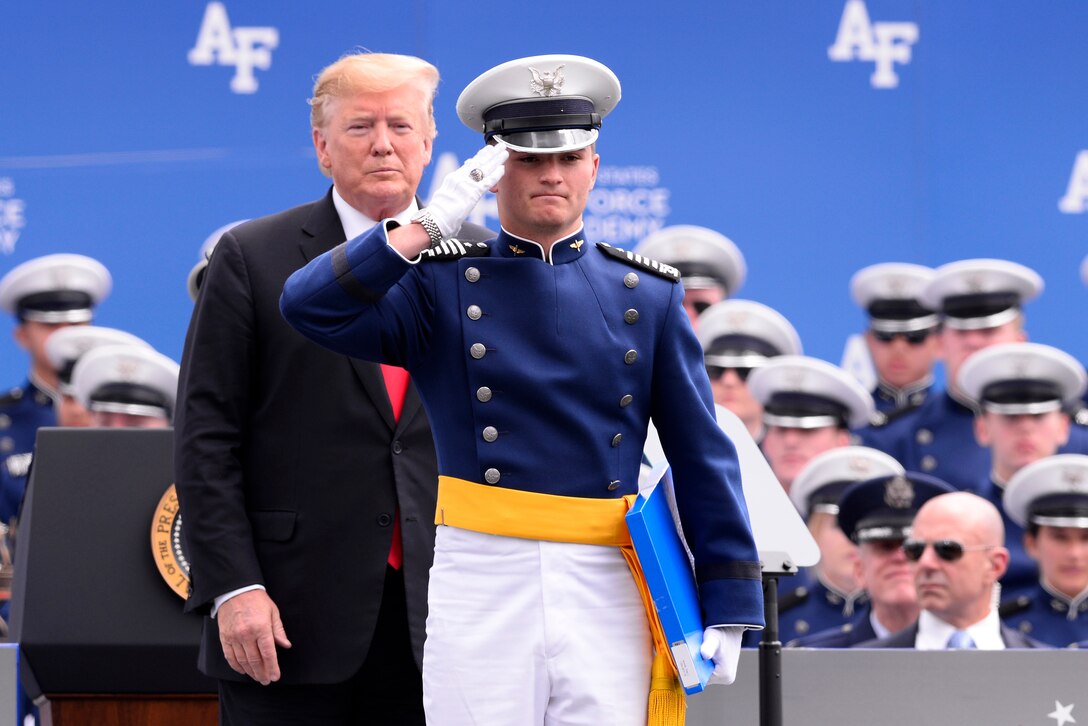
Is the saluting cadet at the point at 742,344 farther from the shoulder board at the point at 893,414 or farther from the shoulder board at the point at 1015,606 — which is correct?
the shoulder board at the point at 1015,606

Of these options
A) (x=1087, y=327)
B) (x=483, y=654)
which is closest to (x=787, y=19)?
(x=1087, y=327)

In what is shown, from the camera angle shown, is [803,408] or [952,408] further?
[952,408]

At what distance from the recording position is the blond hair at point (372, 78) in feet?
7.15

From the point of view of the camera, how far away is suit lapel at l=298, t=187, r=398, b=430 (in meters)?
2.11

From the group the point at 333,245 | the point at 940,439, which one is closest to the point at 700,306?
the point at 940,439

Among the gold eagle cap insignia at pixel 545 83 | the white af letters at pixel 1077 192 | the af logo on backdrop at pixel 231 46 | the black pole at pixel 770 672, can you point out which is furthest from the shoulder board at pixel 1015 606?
the gold eagle cap insignia at pixel 545 83

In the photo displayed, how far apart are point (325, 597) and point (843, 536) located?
108 inches

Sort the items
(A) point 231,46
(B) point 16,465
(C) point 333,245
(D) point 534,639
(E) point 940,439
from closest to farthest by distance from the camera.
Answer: (D) point 534,639, (C) point 333,245, (A) point 231,46, (B) point 16,465, (E) point 940,439

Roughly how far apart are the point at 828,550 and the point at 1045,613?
0.63 metres

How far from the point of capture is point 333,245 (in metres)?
2.19

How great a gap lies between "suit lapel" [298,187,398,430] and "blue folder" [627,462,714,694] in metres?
0.50

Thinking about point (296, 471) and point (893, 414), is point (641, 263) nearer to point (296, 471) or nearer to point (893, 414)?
point (296, 471)

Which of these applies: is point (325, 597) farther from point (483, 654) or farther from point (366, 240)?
point (366, 240)

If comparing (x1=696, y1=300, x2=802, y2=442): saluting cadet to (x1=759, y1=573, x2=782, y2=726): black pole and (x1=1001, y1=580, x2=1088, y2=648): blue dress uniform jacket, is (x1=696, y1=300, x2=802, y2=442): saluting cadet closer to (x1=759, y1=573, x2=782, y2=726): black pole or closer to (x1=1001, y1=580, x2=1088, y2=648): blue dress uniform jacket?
(x1=1001, y1=580, x2=1088, y2=648): blue dress uniform jacket
